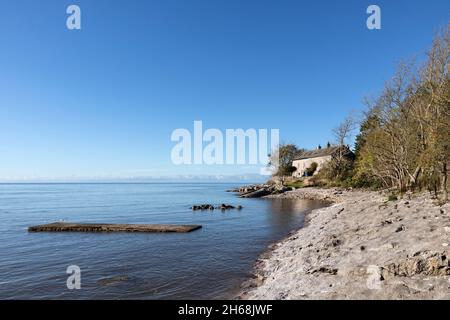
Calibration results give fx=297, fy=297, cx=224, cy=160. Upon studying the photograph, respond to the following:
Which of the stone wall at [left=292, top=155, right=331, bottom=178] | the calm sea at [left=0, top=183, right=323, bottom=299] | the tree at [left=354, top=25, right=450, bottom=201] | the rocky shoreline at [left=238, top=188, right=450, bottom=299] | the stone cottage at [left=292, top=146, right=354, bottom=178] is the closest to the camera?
the rocky shoreline at [left=238, top=188, right=450, bottom=299]

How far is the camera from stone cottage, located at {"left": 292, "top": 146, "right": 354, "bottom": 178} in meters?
76.5

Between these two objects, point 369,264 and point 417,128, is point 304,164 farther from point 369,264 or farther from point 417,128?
point 369,264

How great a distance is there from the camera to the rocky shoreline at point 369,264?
803 centimetres

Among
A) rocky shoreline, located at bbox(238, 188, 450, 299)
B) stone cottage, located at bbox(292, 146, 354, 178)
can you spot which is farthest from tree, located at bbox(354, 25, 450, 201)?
stone cottage, located at bbox(292, 146, 354, 178)

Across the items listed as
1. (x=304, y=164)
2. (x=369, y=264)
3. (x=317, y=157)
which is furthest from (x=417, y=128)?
(x=304, y=164)

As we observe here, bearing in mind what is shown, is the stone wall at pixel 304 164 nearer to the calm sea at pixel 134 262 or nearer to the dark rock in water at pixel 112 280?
the calm sea at pixel 134 262

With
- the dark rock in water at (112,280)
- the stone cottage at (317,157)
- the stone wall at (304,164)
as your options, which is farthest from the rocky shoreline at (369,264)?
the stone wall at (304,164)

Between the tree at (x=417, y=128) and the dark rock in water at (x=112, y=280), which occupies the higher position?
the tree at (x=417, y=128)

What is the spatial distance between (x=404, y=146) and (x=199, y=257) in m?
24.1

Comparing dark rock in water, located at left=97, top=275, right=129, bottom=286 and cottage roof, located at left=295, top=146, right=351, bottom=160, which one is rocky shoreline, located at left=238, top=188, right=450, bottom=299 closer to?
dark rock in water, located at left=97, top=275, right=129, bottom=286

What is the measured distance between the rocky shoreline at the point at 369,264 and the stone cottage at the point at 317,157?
61130 millimetres

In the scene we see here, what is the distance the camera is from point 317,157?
87375 millimetres

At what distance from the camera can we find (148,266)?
1563cm

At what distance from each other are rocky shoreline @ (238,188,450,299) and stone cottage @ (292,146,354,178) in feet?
201
